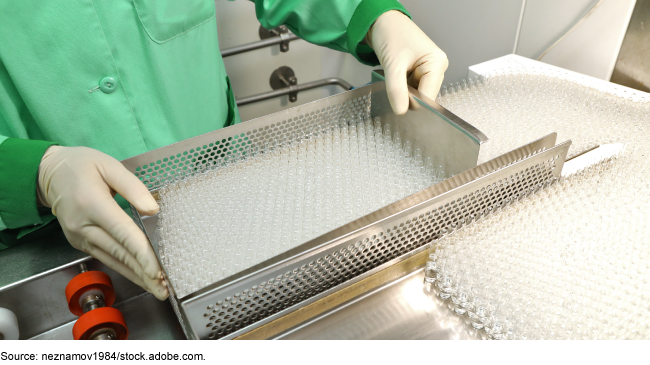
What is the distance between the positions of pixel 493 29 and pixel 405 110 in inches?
40.8

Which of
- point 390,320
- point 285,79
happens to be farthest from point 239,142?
point 285,79

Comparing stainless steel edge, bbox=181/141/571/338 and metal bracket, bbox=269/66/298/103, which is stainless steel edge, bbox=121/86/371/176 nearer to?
stainless steel edge, bbox=181/141/571/338

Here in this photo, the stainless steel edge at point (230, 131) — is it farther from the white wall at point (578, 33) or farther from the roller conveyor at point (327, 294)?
the white wall at point (578, 33)

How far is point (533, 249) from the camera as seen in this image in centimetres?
80

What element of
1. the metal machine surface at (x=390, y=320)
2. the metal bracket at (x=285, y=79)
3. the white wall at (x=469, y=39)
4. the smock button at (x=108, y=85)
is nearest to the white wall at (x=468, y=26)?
the white wall at (x=469, y=39)

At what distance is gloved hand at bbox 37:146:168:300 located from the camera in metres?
0.79

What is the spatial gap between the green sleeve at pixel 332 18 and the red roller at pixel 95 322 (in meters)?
1.02

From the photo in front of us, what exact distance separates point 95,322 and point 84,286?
107mm

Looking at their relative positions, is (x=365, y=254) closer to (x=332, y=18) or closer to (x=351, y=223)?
(x=351, y=223)

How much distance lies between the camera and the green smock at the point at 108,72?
3.04 feet

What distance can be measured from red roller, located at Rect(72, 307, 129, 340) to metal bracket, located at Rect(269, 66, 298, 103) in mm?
1979

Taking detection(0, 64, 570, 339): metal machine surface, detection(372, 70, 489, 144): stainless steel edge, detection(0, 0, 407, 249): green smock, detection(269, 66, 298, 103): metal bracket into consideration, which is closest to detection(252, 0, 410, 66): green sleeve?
detection(0, 0, 407, 249): green smock
